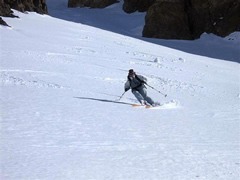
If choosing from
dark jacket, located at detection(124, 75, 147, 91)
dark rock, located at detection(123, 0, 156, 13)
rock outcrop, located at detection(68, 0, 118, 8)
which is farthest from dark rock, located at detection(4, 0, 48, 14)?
dark jacket, located at detection(124, 75, 147, 91)

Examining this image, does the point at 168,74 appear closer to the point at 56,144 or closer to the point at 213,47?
the point at 56,144

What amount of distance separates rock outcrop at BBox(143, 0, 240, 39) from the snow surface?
71.8ft

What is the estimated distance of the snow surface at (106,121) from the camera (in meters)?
6.58

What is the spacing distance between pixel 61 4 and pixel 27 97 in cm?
6035

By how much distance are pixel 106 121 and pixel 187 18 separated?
3757cm

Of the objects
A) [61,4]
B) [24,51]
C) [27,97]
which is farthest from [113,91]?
[61,4]

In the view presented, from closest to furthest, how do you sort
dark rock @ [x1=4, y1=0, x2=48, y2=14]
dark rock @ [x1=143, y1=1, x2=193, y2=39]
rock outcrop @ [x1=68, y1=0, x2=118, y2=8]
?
dark rock @ [x1=4, y1=0, x2=48, y2=14], dark rock @ [x1=143, y1=1, x2=193, y2=39], rock outcrop @ [x1=68, y1=0, x2=118, y2=8]

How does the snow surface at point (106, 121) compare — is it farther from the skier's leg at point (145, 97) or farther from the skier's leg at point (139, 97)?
the skier's leg at point (145, 97)

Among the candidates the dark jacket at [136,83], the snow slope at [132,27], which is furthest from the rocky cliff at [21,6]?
the dark jacket at [136,83]

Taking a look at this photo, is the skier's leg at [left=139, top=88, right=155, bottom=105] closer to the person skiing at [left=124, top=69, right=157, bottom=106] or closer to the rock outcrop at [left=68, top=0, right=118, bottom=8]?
the person skiing at [left=124, top=69, right=157, bottom=106]

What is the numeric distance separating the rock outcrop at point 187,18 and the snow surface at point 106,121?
71.8 ft

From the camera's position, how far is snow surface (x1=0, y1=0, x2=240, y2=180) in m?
6.58

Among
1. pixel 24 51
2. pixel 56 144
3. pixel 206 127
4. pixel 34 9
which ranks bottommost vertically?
pixel 34 9

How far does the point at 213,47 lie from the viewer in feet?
127
